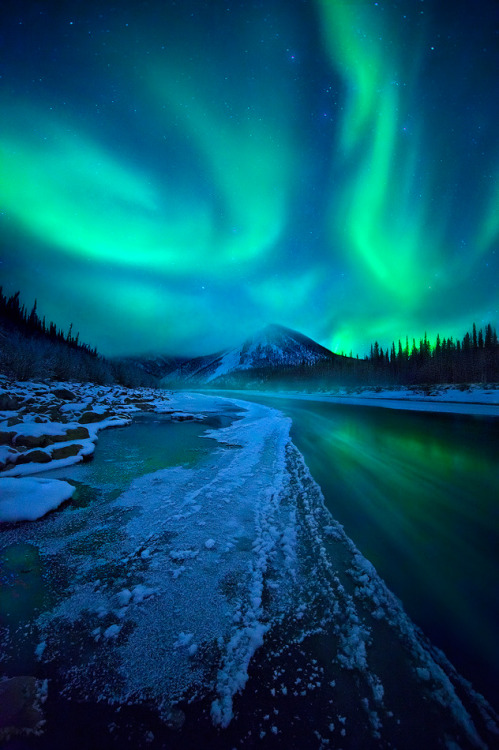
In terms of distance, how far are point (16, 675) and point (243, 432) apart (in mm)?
11454

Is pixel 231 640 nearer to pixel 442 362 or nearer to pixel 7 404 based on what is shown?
pixel 7 404

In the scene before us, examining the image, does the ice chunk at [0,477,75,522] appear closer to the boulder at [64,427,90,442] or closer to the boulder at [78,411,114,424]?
the boulder at [64,427,90,442]

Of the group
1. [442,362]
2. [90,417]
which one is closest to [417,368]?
[442,362]

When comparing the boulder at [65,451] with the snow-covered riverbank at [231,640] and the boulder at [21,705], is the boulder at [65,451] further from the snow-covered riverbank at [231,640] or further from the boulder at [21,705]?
the boulder at [21,705]

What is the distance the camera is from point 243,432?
44.0ft

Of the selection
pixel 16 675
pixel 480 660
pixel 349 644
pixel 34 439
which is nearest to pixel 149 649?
pixel 16 675

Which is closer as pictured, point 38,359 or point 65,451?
point 65,451

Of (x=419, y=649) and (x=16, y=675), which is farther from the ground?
(x=419, y=649)

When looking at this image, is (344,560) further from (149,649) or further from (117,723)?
(117,723)

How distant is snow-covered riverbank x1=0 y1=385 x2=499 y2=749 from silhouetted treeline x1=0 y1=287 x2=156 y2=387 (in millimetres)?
32403

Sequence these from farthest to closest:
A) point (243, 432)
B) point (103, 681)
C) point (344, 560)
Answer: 1. point (243, 432)
2. point (344, 560)
3. point (103, 681)

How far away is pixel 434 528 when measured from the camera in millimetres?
4555

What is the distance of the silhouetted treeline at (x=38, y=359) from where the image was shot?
3013 centimetres

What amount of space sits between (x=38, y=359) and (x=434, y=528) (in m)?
45.6
